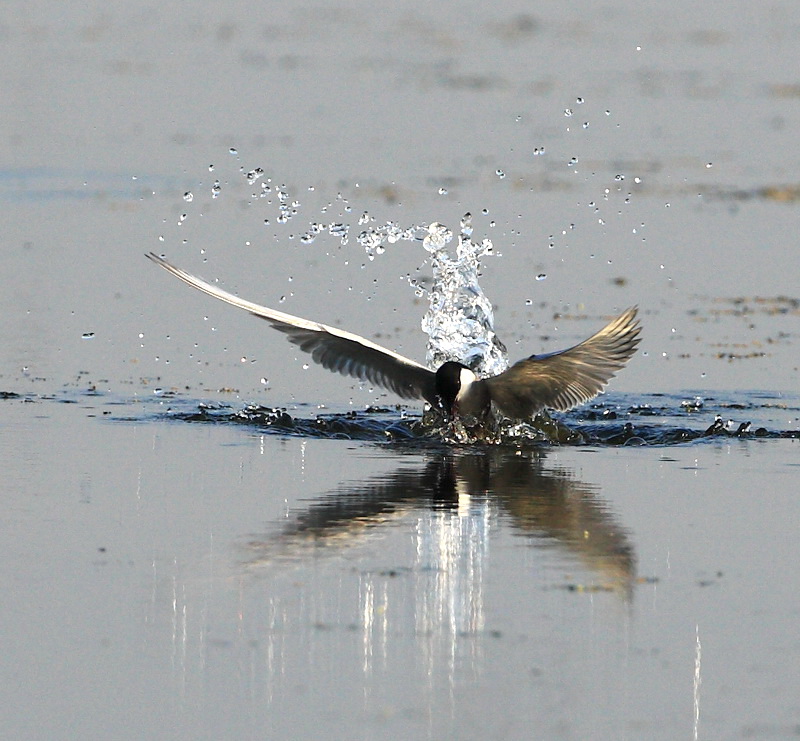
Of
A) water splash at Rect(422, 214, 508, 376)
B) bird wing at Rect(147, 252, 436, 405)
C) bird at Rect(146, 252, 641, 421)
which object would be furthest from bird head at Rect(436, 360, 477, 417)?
water splash at Rect(422, 214, 508, 376)

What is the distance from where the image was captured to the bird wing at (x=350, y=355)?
1318cm

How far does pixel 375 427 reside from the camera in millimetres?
13133

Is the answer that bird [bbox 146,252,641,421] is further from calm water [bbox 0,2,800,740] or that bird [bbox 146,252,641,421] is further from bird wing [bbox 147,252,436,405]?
calm water [bbox 0,2,800,740]

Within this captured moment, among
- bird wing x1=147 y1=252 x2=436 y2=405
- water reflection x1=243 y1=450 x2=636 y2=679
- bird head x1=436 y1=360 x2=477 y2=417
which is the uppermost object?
bird wing x1=147 y1=252 x2=436 y2=405

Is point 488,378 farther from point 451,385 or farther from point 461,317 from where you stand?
point 461,317

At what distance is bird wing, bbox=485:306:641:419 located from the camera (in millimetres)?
12633

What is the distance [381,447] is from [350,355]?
1313 millimetres

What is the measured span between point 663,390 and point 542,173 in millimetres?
12668

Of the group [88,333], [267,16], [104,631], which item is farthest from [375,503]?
[267,16]

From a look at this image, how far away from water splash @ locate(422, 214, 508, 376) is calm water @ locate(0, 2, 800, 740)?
82 cm

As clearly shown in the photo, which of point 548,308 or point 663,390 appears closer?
point 663,390

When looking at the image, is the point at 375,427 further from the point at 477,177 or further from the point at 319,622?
the point at 477,177

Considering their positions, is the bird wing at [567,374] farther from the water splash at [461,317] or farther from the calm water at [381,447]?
the water splash at [461,317]

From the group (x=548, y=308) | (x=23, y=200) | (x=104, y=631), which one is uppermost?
(x=23, y=200)
